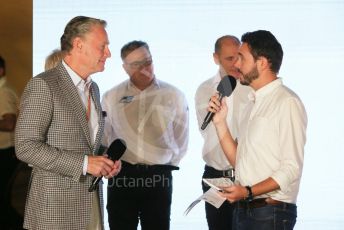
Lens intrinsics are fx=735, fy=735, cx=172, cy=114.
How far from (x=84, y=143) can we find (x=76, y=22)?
516mm

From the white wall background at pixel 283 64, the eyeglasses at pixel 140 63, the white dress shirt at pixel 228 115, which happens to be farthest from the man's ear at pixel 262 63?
the eyeglasses at pixel 140 63

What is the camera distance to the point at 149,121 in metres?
5.31

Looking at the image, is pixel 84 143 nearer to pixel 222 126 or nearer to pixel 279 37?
pixel 222 126

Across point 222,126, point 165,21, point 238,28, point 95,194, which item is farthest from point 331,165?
point 95,194

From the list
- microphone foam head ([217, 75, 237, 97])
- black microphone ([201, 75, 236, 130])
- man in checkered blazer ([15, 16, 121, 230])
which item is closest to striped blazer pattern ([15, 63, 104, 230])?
man in checkered blazer ([15, 16, 121, 230])

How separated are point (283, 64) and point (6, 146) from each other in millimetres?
2269

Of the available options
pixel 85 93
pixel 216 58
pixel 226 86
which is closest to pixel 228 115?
pixel 216 58

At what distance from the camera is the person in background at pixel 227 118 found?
4.80 m

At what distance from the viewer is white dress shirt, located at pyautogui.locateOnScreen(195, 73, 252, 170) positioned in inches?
193

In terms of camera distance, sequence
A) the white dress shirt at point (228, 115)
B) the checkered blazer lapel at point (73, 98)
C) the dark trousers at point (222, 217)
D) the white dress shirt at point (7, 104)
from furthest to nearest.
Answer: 1. the white dress shirt at point (7, 104)
2. the white dress shirt at point (228, 115)
3. the dark trousers at point (222, 217)
4. the checkered blazer lapel at point (73, 98)

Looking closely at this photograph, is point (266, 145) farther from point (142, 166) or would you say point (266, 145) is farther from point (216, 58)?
point (142, 166)

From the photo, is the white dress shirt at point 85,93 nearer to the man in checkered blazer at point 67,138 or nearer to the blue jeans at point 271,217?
the man in checkered blazer at point 67,138

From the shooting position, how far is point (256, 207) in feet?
10.1

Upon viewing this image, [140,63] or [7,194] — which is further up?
[140,63]
